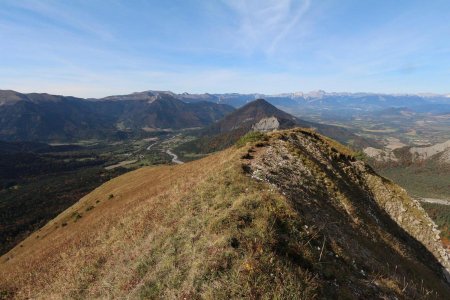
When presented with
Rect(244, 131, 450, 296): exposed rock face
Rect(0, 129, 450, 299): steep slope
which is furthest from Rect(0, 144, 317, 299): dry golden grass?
Rect(244, 131, 450, 296): exposed rock face

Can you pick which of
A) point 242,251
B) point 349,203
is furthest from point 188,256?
point 349,203

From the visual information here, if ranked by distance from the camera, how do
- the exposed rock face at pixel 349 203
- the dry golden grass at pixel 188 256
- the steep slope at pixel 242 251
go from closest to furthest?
1. the dry golden grass at pixel 188 256
2. the steep slope at pixel 242 251
3. the exposed rock face at pixel 349 203

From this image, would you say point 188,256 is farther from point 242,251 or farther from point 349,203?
point 349,203

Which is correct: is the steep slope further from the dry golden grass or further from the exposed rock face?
the exposed rock face

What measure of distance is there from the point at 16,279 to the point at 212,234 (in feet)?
57.9

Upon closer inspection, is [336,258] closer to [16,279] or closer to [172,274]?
[172,274]

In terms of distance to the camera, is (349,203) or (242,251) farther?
(349,203)

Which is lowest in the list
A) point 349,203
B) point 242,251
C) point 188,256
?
point 349,203

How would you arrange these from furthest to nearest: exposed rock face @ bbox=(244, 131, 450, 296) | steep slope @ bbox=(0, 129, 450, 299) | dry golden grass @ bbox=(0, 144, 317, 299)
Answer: exposed rock face @ bbox=(244, 131, 450, 296) → steep slope @ bbox=(0, 129, 450, 299) → dry golden grass @ bbox=(0, 144, 317, 299)

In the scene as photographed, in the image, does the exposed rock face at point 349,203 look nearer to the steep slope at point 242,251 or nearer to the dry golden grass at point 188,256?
the steep slope at point 242,251

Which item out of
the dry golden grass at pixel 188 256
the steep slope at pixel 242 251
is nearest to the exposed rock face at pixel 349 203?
the steep slope at pixel 242 251

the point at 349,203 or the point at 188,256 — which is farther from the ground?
the point at 188,256

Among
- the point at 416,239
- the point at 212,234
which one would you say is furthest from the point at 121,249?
the point at 416,239

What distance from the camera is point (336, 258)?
18.4 m
